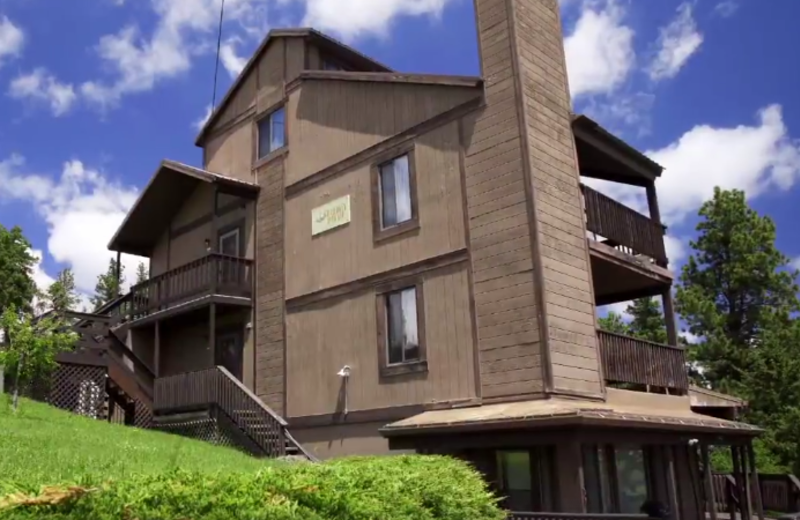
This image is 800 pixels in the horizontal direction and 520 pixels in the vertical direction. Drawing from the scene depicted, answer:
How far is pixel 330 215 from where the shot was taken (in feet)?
56.6

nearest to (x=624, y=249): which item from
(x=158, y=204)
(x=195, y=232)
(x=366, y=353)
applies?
(x=366, y=353)

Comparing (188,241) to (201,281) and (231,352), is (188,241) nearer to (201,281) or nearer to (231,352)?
(201,281)

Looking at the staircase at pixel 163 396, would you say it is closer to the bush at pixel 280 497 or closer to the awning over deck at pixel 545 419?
the awning over deck at pixel 545 419

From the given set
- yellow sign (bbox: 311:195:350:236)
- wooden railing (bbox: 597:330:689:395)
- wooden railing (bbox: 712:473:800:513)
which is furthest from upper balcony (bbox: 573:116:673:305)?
wooden railing (bbox: 712:473:800:513)

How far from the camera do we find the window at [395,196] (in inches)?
603

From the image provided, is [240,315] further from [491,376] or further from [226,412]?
[491,376]

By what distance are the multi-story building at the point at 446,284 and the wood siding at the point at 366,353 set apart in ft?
0.15

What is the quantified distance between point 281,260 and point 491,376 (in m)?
7.34

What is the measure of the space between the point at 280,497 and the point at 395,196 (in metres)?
10.7

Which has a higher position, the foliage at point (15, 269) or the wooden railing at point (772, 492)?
the foliage at point (15, 269)

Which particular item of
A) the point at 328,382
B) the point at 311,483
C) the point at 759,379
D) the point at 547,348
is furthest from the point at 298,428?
the point at 759,379

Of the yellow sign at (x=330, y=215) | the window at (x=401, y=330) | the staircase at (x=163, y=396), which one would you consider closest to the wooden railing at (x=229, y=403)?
the staircase at (x=163, y=396)

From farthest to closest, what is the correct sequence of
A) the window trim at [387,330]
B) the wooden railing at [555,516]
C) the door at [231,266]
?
the door at [231,266] → the window trim at [387,330] → the wooden railing at [555,516]

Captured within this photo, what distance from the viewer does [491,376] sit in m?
13.1
